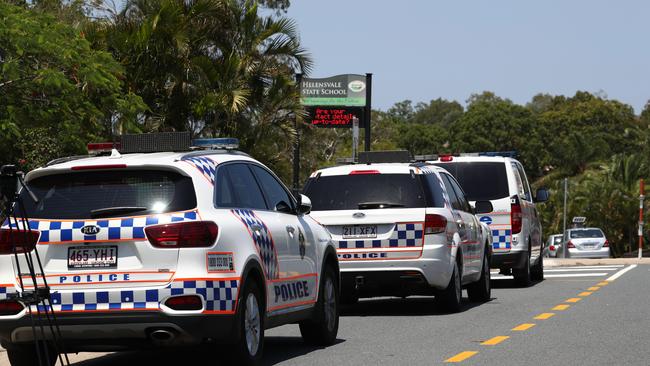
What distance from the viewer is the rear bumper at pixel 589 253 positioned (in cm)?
4403

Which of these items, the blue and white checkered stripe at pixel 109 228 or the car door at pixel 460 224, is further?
the car door at pixel 460 224

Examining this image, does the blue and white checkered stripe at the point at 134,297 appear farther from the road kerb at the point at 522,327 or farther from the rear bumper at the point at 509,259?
the rear bumper at the point at 509,259

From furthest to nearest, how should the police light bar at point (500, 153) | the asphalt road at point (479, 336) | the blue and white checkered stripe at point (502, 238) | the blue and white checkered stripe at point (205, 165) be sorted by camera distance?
the police light bar at point (500, 153)
the blue and white checkered stripe at point (502, 238)
the asphalt road at point (479, 336)
the blue and white checkered stripe at point (205, 165)

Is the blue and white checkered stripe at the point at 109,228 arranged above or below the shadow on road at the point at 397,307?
above

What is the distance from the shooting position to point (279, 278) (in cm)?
995

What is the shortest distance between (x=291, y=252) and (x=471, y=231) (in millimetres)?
6213

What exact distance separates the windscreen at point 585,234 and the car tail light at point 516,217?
83.6ft

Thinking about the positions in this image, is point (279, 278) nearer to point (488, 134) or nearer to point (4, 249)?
point (4, 249)

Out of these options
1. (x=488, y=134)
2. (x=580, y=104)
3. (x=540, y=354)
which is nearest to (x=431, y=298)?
(x=540, y=354)

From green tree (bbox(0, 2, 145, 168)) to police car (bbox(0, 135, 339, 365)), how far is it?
12.0 meters

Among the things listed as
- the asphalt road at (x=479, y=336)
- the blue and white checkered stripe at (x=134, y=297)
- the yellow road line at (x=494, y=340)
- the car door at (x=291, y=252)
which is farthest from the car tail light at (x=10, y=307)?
the yellow road line at (x=494, y=340)

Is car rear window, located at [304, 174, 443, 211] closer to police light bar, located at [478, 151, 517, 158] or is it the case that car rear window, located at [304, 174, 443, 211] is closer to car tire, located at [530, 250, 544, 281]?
police light bar, located at [478, 151, 517, 158]

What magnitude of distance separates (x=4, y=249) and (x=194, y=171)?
4.61 ft

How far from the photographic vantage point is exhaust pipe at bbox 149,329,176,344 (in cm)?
853
